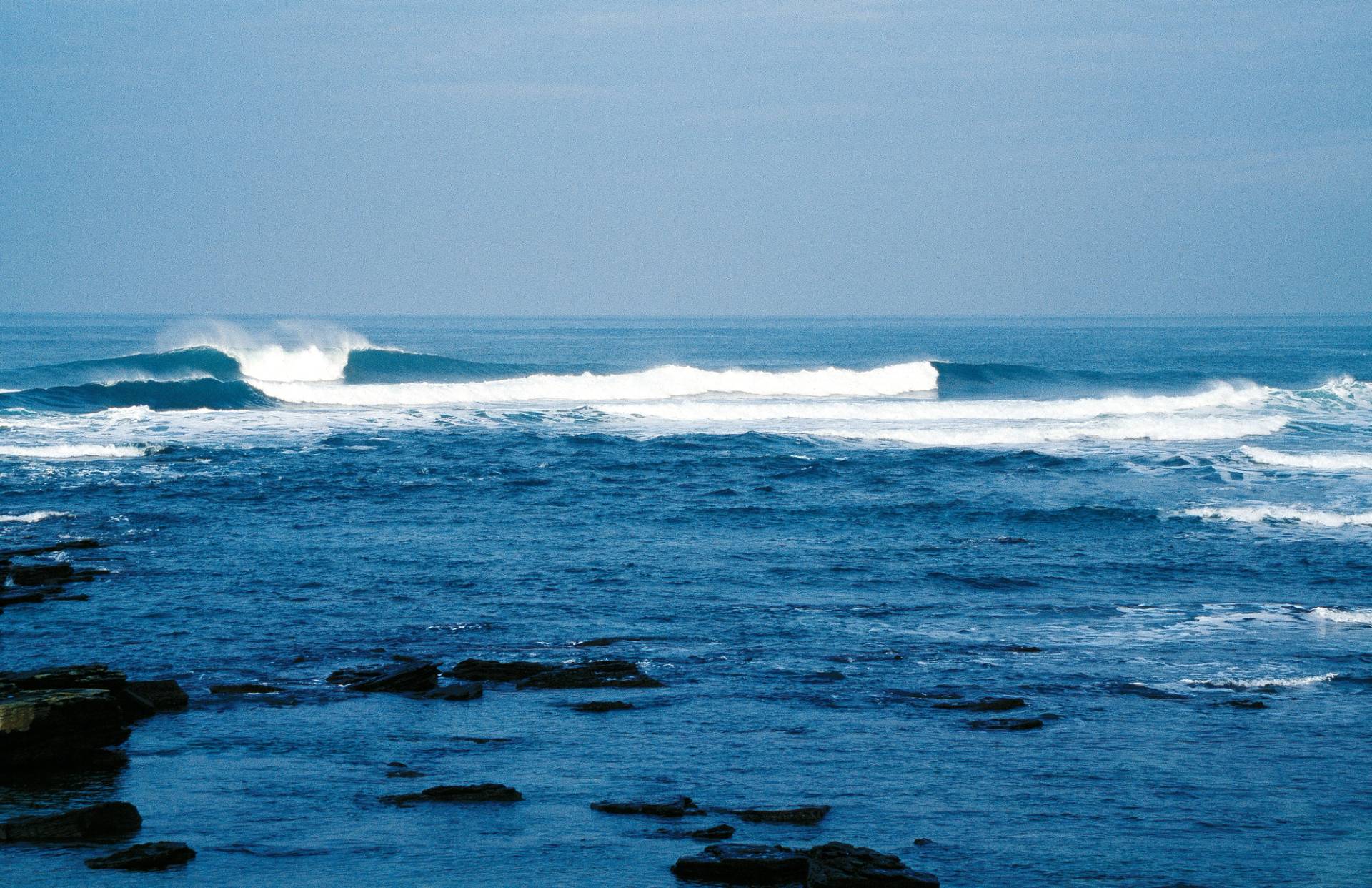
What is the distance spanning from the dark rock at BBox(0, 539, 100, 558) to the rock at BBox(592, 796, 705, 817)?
10835 mm

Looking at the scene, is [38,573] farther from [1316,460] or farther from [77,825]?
[1316,460]

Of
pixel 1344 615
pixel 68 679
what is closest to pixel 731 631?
pixel 68 679

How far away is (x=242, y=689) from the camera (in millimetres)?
10477

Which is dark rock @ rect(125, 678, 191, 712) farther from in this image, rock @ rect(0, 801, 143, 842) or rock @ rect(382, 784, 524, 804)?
rock @ rect(382, 784, 524, 804)

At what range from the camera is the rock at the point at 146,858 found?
685cm

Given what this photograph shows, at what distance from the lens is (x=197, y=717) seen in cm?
980

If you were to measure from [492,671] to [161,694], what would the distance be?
2.56m

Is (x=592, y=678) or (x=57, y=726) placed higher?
(x=57, y=726)

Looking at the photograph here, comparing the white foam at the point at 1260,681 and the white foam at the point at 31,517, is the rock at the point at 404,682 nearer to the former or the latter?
the white foam at the point at 1260,681

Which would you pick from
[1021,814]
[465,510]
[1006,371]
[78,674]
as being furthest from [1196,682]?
[1006,371]

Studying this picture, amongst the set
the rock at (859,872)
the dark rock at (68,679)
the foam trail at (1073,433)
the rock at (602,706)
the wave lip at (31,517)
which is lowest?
the rock at (602,706)

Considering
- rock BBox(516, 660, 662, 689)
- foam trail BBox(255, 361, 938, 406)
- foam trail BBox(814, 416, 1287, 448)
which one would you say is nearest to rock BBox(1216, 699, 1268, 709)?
rock BBox(516, 660, 662, 689)

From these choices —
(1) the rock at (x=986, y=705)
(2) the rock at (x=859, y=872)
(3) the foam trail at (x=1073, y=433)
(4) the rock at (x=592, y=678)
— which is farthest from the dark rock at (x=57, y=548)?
(3) the foam trail at (x=1073, y=433)

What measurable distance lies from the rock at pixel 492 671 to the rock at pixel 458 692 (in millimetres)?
426
